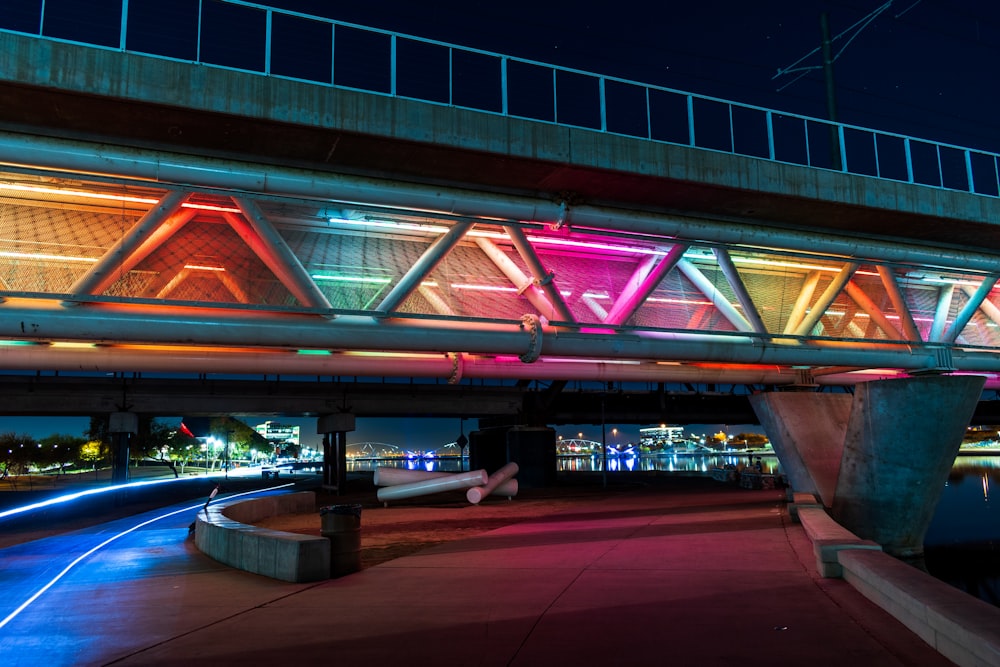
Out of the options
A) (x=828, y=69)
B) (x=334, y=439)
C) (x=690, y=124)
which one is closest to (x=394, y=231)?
(x=690, y=124)

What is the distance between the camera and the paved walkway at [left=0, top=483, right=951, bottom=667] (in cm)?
579

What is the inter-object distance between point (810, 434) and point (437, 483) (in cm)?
1141

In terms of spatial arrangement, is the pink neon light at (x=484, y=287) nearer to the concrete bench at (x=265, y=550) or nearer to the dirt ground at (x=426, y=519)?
the dirt ground at (x=426, y=519)

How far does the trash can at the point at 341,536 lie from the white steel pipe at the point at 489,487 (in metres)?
13.4

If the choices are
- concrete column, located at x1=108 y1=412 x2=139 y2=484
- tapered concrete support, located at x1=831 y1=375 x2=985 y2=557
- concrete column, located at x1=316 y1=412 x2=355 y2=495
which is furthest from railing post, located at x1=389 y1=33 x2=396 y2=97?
concrete column, located at x1=108 y1=412 x2=139 y2=484

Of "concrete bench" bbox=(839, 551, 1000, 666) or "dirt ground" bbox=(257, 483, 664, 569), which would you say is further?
"dirt ground" bbox=(257, 483, 664, 569)

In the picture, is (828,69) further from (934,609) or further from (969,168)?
(934,609)

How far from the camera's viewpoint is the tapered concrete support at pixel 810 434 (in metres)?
21.1

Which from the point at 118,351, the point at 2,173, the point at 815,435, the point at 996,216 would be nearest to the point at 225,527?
the point at 118,351

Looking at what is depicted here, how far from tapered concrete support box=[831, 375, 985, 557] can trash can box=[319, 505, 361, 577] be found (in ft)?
46.6

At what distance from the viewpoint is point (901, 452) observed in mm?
18203

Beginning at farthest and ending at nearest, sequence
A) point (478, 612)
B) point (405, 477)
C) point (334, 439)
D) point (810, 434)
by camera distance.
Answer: point (334, 439), point (405, 477), point (810, 434), point (478, 612)

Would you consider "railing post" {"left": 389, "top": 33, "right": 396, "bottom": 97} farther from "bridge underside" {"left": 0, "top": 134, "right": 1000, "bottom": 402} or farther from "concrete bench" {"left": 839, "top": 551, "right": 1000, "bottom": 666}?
"concrete bench" {"left": 839, "top": 551, "right": 1000, "bottom": 666}

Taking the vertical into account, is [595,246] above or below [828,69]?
below
